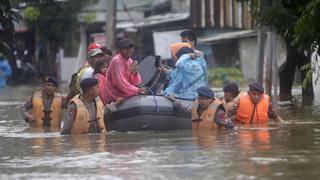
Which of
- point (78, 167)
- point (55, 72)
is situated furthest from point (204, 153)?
point (55, 72)

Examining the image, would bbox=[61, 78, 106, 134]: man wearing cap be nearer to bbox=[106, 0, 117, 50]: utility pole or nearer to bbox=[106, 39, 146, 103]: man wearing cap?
bbox=[106, 39, 146, 103]: man wearing cap

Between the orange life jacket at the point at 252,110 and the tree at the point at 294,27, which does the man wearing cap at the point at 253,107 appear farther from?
the tree at the point at 294,27

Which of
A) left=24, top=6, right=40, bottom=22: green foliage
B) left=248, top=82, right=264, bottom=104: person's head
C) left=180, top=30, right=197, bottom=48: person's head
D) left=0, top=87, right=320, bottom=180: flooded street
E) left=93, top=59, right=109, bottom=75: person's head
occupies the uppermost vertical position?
left=24, top=6, right=40, bottom=22: green foliage

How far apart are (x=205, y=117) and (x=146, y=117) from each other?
36.1 inches

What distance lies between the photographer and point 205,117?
462 inches

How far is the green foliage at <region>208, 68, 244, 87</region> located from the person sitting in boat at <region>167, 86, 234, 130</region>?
17150mm

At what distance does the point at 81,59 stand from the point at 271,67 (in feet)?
65.1

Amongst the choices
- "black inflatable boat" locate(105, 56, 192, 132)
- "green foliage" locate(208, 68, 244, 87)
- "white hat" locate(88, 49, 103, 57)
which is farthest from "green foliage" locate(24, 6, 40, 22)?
"black inflatable boat" locate(105, 56, 192, 132)

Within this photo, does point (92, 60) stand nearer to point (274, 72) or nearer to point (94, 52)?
point (94, 52)

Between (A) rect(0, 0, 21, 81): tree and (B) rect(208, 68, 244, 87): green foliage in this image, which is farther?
(B) rect(208, 68, 244, 87): green foliage

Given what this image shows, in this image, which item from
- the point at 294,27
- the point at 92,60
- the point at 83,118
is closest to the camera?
the point at 83,118

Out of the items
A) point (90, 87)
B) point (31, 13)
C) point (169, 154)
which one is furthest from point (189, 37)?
point (31, 13)

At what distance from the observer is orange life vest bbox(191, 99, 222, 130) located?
1152 cm

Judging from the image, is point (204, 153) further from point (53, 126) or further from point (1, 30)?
point (53, 126)
